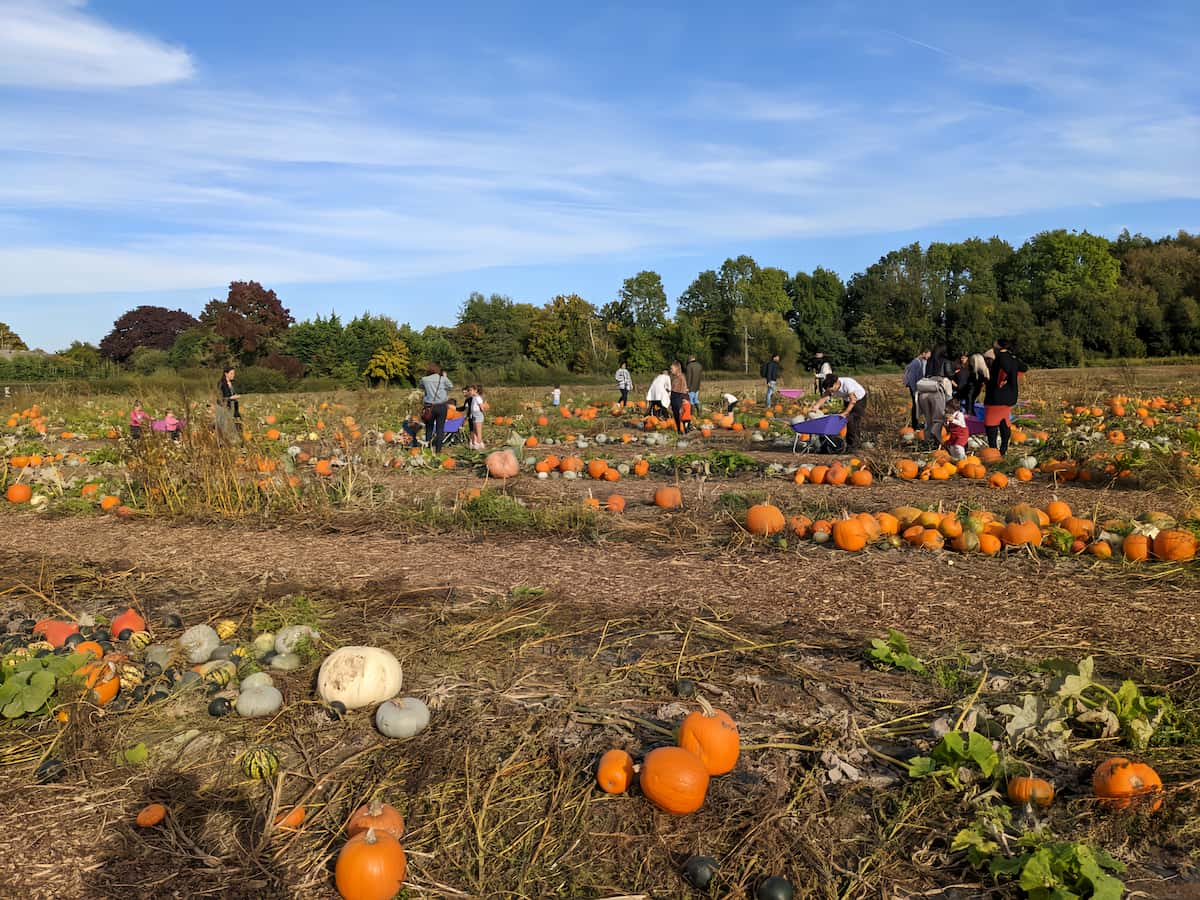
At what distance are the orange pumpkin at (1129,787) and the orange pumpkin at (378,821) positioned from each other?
242 centimetres

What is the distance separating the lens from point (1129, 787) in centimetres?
291

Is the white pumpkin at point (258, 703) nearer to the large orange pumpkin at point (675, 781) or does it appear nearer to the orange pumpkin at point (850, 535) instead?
the large orange pumpkin at point (675, 781)

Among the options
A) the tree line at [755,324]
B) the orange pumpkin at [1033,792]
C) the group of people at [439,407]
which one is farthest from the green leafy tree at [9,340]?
the orange pumpkin at [1033,792]

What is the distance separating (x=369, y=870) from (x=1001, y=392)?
10.5 m

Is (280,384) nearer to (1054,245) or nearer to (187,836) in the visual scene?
(187,836)

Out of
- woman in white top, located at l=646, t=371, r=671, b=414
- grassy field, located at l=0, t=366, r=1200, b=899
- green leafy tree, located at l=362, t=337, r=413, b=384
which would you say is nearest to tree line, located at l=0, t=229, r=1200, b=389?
green leafy tree, located at l=362, t=337, r=413, b=384

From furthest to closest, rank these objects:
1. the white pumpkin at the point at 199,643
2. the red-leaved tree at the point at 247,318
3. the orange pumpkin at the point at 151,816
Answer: the red-leaved tree at the point at 247,318
the white pumpkin at the point at 199,643
the orange pumpkin at the point at 151,816

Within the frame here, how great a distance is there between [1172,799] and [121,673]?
174 inches

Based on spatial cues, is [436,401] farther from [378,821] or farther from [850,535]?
[378,821]

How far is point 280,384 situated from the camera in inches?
1489

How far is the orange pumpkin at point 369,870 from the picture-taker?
8.58 feet

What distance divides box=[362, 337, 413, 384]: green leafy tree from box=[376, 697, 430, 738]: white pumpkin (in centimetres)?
4510

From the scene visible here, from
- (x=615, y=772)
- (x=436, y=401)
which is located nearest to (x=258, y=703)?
(x=615, y=772)

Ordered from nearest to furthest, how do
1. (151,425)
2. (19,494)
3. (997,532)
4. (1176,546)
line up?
1. (1176,546)
2. (997,532)
3. (151,425)
4. (19,494)
